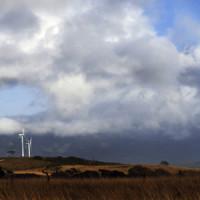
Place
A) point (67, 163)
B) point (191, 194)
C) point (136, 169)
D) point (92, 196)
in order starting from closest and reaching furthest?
point (191, 194) < point (92, 196) < point (136, 169) < point (67, 163)

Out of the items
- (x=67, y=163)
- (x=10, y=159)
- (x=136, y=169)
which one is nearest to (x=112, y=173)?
(x=136, y=169)

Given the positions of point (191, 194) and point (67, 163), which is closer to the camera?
point (191, 194)

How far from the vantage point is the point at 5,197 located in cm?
3300

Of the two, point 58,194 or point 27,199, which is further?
point 58,194

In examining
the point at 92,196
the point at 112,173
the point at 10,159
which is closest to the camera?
the point at 92,196

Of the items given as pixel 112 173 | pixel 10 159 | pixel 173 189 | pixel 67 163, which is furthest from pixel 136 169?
pixel 173 189

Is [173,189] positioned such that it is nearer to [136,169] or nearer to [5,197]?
[5,197]

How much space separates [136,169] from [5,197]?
66.4 meters

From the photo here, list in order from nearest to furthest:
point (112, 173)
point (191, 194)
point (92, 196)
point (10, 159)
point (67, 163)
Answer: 1. point (191, 194)
2. point (92, 196)
3. point (112, 173)
4. point (67, 163)
5. point (10, 159)

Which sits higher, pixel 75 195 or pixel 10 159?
pixel 10 159

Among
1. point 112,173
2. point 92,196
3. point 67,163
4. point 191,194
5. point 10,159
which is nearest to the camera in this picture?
point 191,194

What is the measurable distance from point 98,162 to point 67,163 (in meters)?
8.84

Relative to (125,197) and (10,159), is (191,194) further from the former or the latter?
(10,159)

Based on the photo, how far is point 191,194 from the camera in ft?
103
